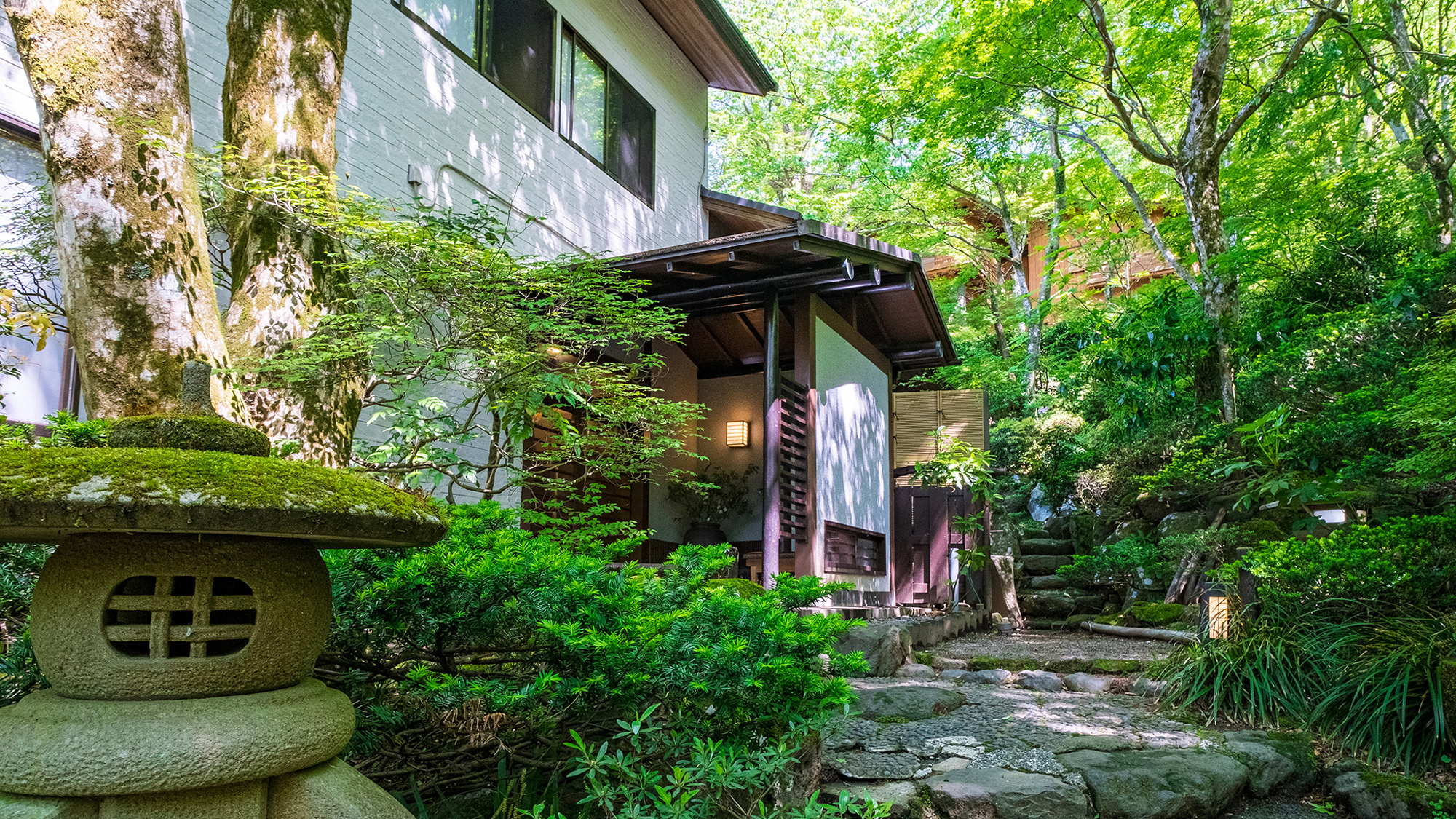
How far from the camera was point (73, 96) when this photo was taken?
10.1ft

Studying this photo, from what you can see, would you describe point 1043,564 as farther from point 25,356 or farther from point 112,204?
point 112,204

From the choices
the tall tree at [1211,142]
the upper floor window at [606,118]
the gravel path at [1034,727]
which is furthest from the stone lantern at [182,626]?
the tall tree at [1211,142]

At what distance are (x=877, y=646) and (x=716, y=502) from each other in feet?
14.0

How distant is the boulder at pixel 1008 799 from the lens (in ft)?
11.7

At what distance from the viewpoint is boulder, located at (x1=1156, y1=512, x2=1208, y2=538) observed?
38.6 feet

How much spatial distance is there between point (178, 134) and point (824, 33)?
65.2ft

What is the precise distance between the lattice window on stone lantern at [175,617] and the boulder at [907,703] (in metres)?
4.18

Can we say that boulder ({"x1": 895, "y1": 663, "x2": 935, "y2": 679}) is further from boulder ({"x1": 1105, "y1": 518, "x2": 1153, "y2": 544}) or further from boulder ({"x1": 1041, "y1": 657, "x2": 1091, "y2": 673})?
boulder ({"x1": 1105, "y1": 518, "x2": 1153, "y2": 544})

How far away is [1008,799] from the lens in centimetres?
360

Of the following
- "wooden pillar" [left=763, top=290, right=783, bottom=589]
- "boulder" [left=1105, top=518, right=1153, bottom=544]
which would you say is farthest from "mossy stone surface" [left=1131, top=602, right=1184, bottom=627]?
"wooden pillar" [left=763, top=290, right=783, bottom=589]

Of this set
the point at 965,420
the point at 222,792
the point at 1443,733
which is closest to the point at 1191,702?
the point at 1443,733

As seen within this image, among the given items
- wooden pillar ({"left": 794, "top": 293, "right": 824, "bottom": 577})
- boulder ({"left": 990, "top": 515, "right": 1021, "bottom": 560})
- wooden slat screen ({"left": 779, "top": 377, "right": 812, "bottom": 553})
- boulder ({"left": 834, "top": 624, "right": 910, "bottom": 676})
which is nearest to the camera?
boulder ({"left": 834, "top": 624, "right": 910, "bottom": 676})

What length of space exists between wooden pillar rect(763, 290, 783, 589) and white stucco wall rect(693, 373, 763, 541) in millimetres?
3392

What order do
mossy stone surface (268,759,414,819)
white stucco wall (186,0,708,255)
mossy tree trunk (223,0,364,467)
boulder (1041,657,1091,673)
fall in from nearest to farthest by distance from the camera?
1. mossy stone surface (268,759,414,819)
2. mossy tree trunk (223,0,364,467)
3. white stucco wall (186,0,708,255)
4. boulder (1041,657,1091,673)
